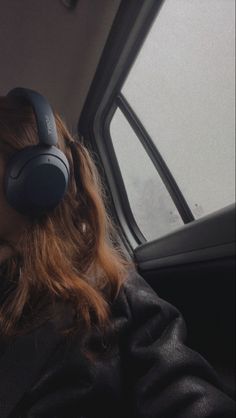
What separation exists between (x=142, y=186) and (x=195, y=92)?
63 centimetres

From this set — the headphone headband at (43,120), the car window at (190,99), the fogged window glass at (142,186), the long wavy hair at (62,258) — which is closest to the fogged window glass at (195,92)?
the car window at (190,99)

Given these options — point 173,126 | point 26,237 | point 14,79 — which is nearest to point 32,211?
point 26,237

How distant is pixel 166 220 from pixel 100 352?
0.75 meters

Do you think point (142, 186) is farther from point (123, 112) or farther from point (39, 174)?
point (39, 174)

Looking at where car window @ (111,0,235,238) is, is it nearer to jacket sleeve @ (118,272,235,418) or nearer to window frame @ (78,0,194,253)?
window frame @ (78,0,194,253)

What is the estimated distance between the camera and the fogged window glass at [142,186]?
1.40m

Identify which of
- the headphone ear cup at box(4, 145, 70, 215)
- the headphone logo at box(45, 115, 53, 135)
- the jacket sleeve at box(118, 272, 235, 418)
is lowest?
the jacket sleeve at box(118, 272, 235, 418)

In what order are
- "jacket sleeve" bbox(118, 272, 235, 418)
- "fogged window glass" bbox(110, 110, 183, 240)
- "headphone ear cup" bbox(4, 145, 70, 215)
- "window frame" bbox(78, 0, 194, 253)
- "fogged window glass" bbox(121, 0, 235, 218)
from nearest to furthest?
1. "jacket sleeve" bbox(118, 272, 235, 418)
2. "headphone ear cup" bbox(4, 145, 70, 215)
3. "fogged window glass" bbox(121, 0, 235, 218)
4. "window frame" bbox(78, 0, 194, 253)
5. "fogged window glass" bbox(110, 110, 183, 240)

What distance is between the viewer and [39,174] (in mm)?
729

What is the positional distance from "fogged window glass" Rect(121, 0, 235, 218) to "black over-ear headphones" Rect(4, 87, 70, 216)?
0.44m

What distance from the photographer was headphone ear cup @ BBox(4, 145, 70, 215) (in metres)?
0.73

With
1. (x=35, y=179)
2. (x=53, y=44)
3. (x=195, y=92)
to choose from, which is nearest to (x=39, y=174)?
(x=35, y=179)

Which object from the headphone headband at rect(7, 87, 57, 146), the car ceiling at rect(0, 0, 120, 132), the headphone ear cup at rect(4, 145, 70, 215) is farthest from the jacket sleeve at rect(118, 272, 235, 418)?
the car ceiling at rect(0, 0, 120, 132)

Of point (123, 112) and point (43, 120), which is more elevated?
point (43, 120)
